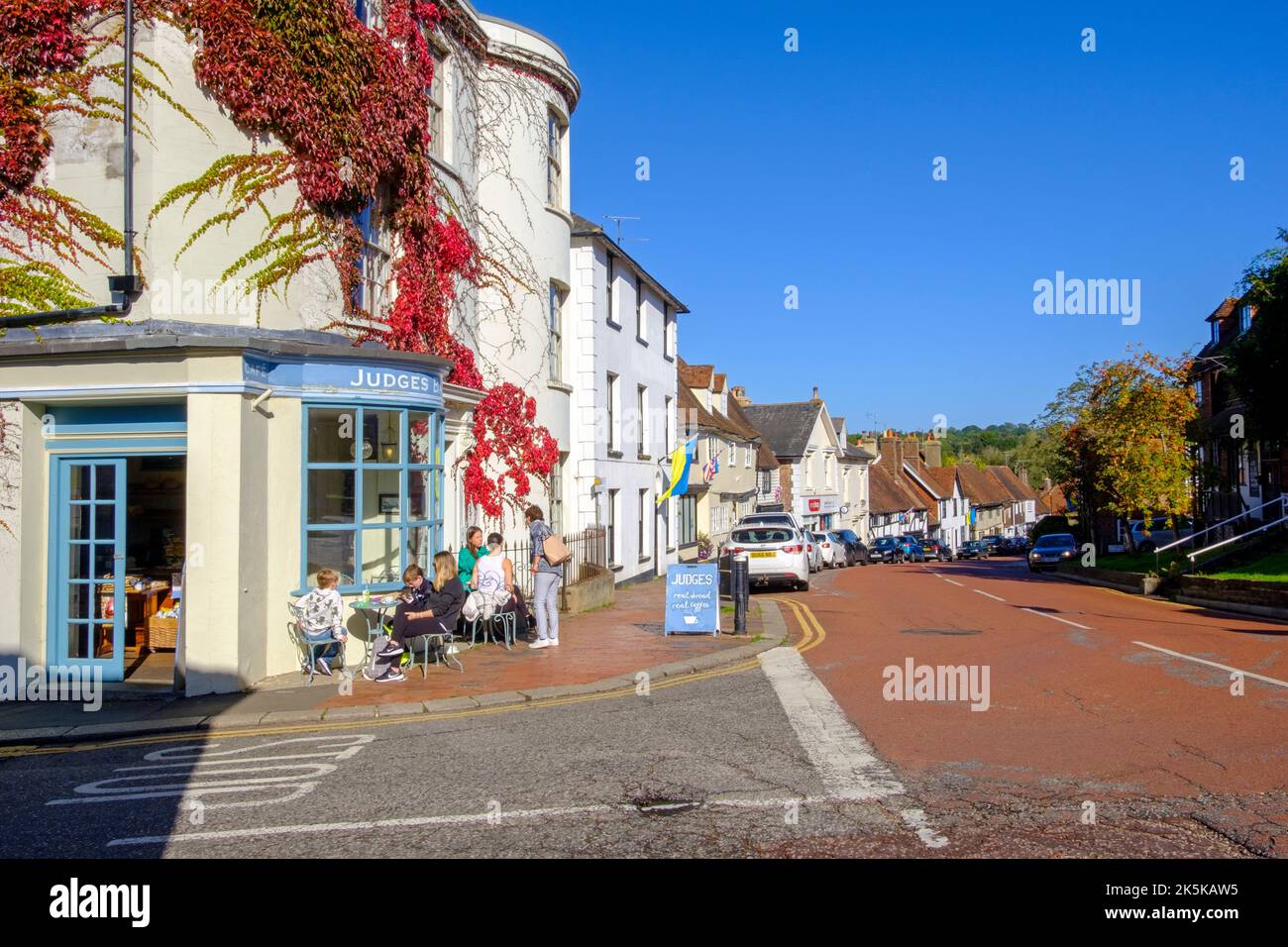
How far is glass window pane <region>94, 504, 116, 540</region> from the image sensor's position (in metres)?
12.0

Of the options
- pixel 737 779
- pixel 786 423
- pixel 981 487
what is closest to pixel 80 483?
pixel 737 779

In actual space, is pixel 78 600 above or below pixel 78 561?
below

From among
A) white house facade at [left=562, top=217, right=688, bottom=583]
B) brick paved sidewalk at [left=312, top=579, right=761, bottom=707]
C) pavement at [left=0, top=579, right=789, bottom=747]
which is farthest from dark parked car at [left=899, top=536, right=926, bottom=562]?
pavement at [left=0, top=579, right=789, bottom=747]

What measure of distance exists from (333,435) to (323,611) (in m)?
2.25

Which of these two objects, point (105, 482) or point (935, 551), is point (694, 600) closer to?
point (105, 482)

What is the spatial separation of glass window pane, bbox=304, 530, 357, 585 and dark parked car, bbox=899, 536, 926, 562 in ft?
153

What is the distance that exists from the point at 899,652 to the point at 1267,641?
548 centimetres

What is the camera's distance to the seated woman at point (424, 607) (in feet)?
39.8

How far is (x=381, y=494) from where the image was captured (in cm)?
1315

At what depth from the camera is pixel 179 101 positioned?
12250 millimetres

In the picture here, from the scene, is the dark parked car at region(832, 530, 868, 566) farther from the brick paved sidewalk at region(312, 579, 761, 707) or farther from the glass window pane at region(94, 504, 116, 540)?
the glass window pane at region(94, 504, 116, 540)
